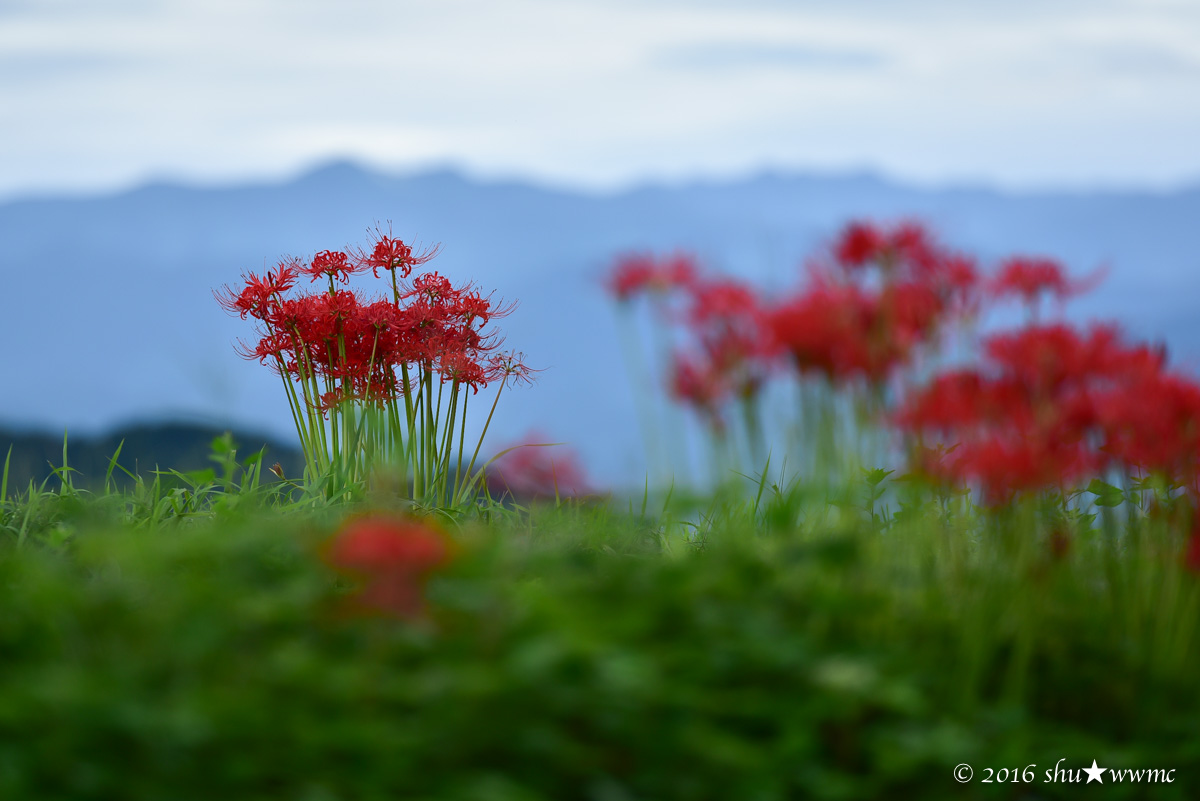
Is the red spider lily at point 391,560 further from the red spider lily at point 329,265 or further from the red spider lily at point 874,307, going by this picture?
the red spider lily at point 329,265

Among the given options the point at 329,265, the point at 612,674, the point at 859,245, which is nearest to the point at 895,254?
the point at 859,245

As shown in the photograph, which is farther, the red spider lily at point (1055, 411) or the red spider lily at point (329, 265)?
the red spider lily at point (329, 265)

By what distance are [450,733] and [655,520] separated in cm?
250

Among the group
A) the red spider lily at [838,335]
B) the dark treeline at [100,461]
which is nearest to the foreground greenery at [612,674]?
the red spider lily at [838,335]

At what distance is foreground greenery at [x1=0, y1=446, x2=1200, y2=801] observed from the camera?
1.73m

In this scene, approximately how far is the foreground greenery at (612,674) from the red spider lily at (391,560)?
86 mm

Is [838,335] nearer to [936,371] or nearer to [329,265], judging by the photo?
[936,371]

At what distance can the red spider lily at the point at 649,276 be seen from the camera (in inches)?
88.2

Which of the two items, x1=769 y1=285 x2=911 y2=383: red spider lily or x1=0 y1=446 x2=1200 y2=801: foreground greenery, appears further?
x1=769 y1=285 x2=911 y2=383: red spider lily

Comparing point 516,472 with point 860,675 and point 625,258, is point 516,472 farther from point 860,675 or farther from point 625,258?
point 860,675

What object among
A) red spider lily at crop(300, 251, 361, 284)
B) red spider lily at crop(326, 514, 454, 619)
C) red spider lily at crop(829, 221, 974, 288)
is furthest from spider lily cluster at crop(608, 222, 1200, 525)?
red spider lily at crop(300, 251, 361, 284)

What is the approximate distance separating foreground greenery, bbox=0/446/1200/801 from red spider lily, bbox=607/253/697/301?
475 millimetres

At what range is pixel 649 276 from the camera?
2.27 meters

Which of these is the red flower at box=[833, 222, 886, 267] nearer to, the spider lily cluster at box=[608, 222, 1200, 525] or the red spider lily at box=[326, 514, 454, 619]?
the spider lily cluster at box=[608, 222, 1200, 525]
